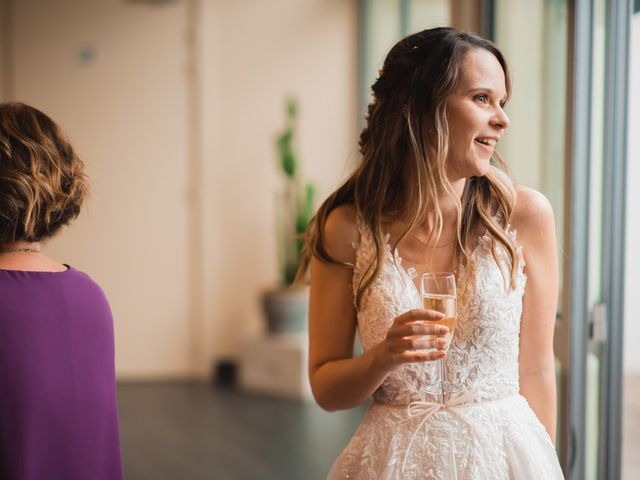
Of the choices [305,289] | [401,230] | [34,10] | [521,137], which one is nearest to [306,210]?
[305,289]

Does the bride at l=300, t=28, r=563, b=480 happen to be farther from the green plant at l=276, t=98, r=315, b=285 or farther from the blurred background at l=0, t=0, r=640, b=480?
the green plant at l=276, t=98, r=315, b=285

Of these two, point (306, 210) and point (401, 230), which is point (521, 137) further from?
point (306, 210)

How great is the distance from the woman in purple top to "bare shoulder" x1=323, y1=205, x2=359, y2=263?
0.49 metres

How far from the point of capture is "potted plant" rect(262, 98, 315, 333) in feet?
19.2

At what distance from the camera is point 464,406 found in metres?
1.67

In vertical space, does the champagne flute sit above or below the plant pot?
above

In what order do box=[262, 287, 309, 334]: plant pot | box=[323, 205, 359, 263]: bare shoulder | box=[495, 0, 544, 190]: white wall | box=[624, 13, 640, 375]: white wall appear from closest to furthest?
box=[323, 205, 359, 263]: bare shoulder
box=[624, 13, 640, 375]: white wall
box=[495, 0, 544, 190]: white wall
box=[262, 287, 309, 334]: plant pot

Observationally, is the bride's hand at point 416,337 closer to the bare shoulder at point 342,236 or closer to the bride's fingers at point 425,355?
the bride's fingers at point 425,355

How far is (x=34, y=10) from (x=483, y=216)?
5.23 metres

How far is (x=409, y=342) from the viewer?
1.44 m

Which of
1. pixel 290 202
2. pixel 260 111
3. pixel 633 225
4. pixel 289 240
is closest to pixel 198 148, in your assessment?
pixel 260 111

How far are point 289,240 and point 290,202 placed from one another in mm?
281

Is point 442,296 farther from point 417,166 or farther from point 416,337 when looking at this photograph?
point 417,166

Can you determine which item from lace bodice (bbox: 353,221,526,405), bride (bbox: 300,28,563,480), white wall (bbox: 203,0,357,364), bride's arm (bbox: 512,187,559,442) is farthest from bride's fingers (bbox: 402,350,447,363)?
white wall (bbox: 203,0,357,364)
